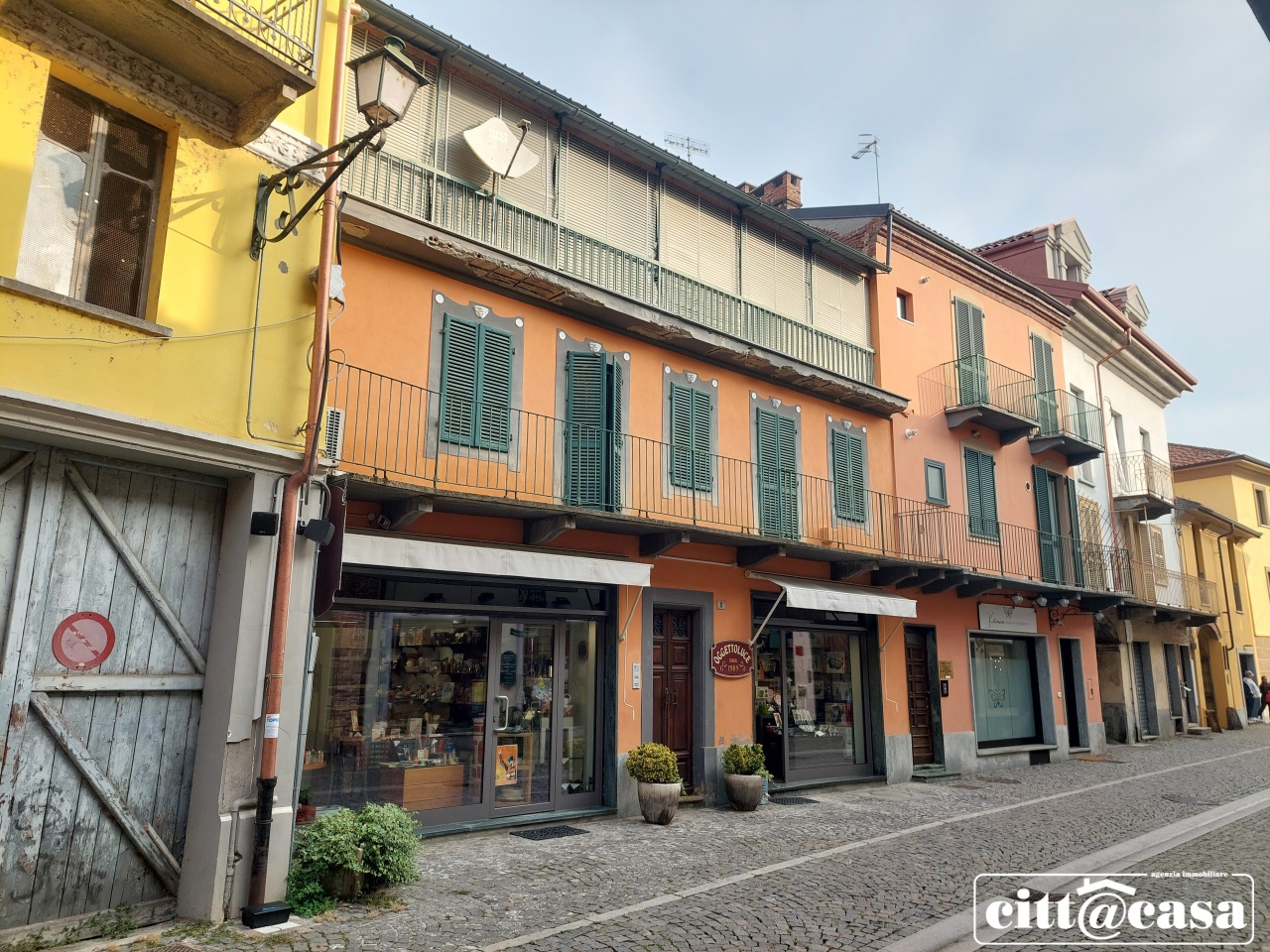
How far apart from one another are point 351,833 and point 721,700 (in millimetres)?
6628

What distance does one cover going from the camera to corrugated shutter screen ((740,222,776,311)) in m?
14.2

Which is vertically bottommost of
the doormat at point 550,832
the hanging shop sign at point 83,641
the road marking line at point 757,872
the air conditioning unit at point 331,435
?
the road marking line at point 757,872

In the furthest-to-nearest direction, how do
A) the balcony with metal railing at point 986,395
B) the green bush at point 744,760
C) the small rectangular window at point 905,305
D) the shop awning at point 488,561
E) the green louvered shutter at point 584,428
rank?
the balcony with metal railing at point 986,395 < the small rectangular window at point 905,305 < the green bush at point 744,760 < the green louvered shutter at point 584,428 < the shop awning at point 488,561

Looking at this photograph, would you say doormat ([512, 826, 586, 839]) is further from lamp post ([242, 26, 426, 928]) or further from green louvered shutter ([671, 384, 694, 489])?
green louvered shutter ([671, 384, 694, 489])

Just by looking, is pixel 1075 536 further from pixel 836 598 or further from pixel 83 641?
pixel 83 641

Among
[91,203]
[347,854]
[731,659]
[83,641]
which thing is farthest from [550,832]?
[91,203]

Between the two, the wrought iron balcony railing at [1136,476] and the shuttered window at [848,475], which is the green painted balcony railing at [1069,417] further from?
the shuttered window at [848,475]

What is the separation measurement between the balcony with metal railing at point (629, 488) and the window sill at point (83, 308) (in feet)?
7.35

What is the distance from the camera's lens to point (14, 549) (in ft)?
19.2

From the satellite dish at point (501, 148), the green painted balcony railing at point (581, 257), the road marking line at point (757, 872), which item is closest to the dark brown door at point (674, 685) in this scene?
the road marking line at point (757, 872)

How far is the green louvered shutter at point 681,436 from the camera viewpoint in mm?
12516

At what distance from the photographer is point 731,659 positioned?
12.6 meters

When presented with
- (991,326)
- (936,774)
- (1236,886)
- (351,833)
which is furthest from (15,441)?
(991,326)

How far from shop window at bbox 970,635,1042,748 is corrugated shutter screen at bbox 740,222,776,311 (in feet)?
27.9
